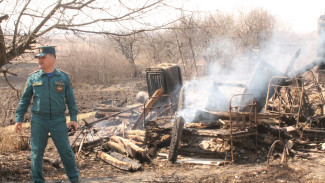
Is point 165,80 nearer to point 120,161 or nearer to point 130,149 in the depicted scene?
point 130,149

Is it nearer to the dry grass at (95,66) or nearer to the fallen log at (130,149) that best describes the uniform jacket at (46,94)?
the fallen log at (130,149)

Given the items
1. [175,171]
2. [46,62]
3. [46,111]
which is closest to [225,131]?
[175,171]

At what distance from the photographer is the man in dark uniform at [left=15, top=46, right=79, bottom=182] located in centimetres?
486

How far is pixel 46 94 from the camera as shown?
4863mm

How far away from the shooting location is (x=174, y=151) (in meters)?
7.79

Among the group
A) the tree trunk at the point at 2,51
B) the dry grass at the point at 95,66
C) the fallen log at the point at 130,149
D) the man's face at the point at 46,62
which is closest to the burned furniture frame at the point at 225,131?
the fallen log at the point at 130,149

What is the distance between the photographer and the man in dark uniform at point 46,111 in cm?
486

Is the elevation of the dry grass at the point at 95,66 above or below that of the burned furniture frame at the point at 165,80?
above

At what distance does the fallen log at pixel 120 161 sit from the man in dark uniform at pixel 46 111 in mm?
2250

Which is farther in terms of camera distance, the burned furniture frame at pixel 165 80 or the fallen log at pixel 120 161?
the burned furniture frame at pixel 165 80

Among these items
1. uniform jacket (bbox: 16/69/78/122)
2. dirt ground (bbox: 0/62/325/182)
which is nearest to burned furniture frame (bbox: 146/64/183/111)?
dirt ground (bbox: 0/62/325/182)

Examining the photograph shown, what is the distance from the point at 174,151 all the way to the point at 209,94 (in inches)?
106

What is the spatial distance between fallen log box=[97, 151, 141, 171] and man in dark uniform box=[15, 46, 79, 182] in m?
2.25

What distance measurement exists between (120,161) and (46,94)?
3057 mm
